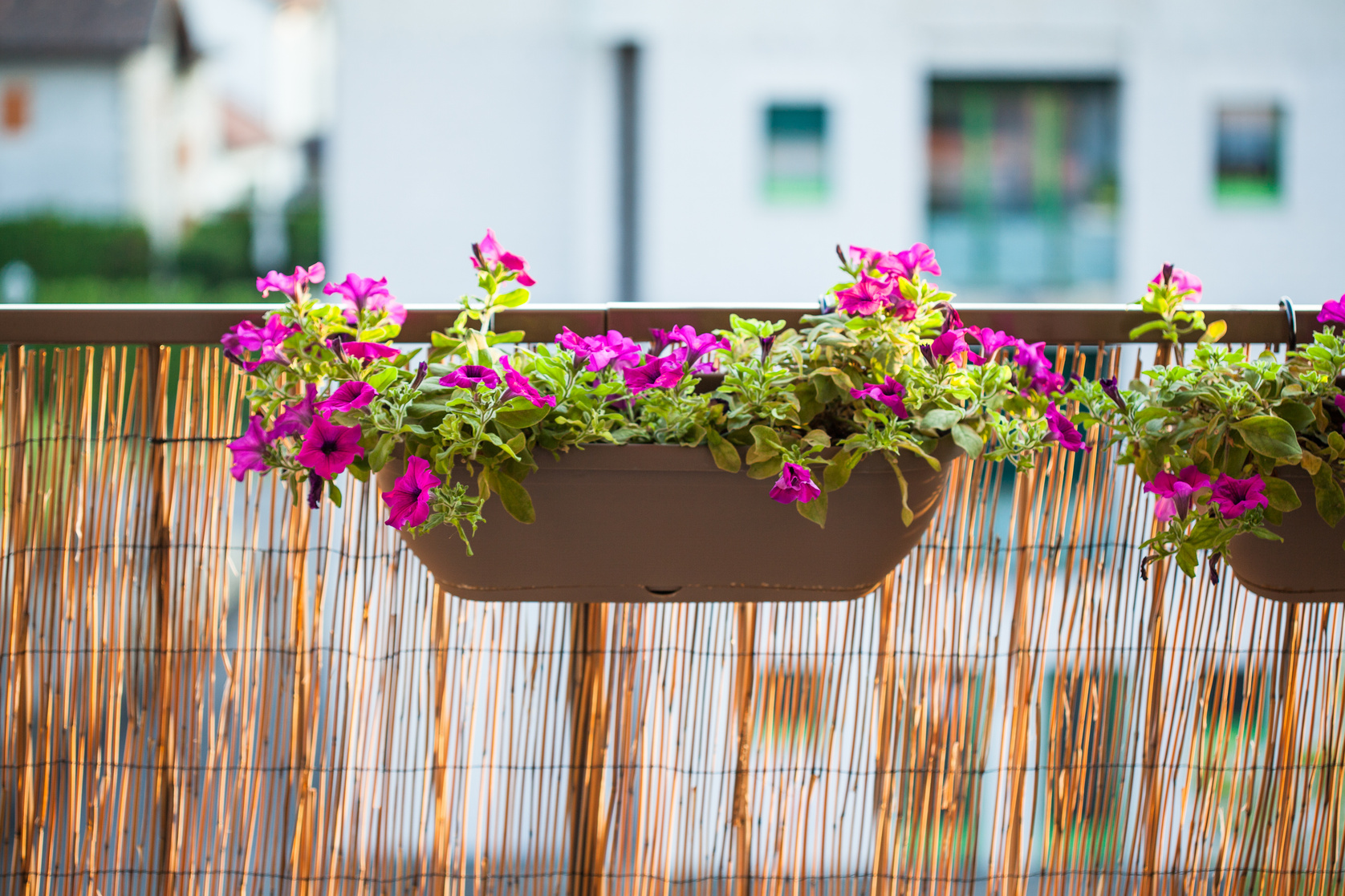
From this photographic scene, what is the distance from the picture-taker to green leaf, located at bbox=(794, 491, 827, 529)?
2.20 feet

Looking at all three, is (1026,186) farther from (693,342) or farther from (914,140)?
(693,342)

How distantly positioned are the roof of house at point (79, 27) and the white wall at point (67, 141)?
28 centimetres

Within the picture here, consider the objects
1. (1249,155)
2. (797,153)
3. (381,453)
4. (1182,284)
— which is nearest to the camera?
(381,453)

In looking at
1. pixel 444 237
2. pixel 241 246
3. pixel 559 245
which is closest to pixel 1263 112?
pixel 559 245

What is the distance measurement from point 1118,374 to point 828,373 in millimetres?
320

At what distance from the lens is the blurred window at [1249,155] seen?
29.0 feet

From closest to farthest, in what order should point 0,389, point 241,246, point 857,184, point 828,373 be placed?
point 828,373
point 0,389
point 857,184
point 241,246

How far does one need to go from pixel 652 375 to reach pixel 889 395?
5.8 inches

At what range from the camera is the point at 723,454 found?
26.3 inches

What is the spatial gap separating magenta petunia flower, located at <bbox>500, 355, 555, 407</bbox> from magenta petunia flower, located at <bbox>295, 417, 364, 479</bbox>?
0.32ft

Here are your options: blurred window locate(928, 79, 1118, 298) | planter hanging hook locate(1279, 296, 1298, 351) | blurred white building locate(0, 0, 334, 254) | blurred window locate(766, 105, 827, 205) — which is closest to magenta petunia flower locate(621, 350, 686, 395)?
planter hanging hook locate(1279, 296, 1298, 351)

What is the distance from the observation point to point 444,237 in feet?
33.1

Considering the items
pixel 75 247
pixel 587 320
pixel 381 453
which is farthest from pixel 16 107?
pixel 381 453

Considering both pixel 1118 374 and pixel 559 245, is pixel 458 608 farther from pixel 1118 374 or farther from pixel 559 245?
pixel 559 245
